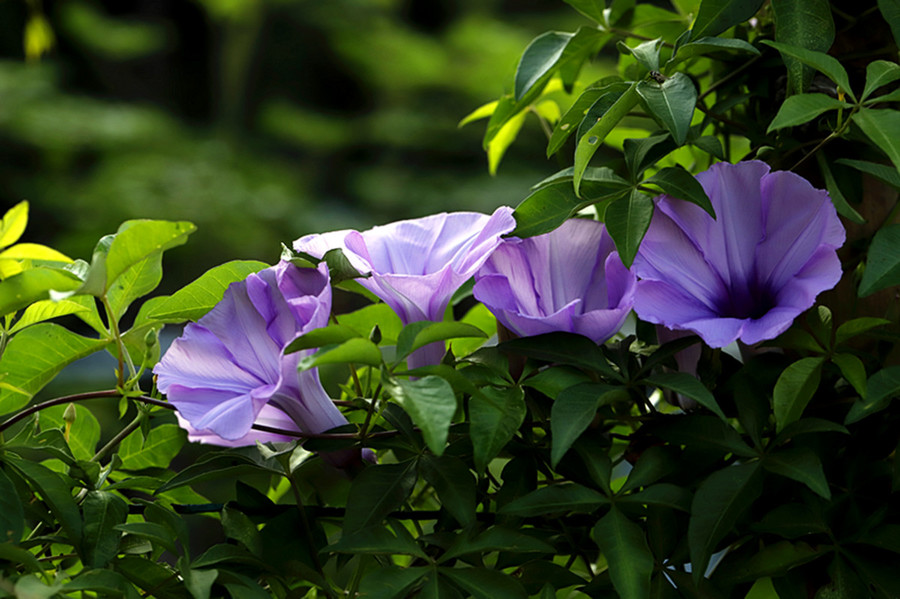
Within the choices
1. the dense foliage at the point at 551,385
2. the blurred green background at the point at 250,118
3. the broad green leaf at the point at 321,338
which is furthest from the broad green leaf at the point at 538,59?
the blurred green background at the point at 250,118

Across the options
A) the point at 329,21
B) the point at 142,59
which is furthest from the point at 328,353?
the point at 142,59

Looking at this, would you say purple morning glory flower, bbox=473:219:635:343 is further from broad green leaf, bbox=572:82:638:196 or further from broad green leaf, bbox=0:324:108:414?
broad green leaf, bbox=0:324:108:414

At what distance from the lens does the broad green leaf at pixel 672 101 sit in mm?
260

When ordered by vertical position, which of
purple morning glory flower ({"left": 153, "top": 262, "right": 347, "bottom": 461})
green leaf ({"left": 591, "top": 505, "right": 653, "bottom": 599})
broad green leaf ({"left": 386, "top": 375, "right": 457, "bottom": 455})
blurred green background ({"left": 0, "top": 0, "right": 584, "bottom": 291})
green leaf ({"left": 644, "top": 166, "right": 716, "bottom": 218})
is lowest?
blurred green background ({"left": 0, "top": 0, "right": 584, "bottom": 291})

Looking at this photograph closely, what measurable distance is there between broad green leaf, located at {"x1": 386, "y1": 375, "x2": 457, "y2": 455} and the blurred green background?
112 inches

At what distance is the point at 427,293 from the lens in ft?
0.96

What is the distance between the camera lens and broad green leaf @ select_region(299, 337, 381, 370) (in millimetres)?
220

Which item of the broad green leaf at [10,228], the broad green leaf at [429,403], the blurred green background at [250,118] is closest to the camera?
the broad green leaf at [429,403]

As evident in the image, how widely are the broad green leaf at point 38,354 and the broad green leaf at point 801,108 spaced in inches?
10.1

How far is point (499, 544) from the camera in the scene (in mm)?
255

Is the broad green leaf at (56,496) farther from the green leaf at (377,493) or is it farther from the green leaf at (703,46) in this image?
the green leaf at (703,46)

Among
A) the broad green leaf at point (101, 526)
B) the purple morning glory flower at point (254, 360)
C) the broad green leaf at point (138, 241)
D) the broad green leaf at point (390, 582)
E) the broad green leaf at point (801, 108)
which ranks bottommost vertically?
the broad green leaf at point (101, 526)

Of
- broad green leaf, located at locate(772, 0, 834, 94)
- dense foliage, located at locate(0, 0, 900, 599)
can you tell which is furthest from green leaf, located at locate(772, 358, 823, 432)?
broad green leaf, located at locate(772, 0, 834, 94)

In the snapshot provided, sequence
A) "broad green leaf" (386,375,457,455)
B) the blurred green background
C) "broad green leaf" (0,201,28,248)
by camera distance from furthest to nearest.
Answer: the blurred green background
"broad green leaf" (0,201,28,248)
"broad green leaf" (386,375,457,455)
